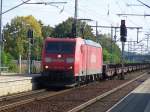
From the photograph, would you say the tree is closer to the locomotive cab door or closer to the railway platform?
the locomotive cab door

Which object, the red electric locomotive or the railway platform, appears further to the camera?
the red electric locomotive

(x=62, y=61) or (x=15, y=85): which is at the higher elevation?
(x=62, y=61)

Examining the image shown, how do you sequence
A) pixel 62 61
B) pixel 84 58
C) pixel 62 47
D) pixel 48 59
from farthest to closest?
pixel 84 58 → pixel 62 47 → pixel 48 59 → pixel 62 61

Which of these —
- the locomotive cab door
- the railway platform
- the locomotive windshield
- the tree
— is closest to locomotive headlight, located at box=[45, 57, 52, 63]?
the locomotive windshield

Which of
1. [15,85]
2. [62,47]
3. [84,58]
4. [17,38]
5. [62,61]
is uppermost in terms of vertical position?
[17,38]

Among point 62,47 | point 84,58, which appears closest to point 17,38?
point 84,58

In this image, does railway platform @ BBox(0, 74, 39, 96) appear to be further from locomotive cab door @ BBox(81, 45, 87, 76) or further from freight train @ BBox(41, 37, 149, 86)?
locomotive cab door @ BBox(81, 45, 87, 76)

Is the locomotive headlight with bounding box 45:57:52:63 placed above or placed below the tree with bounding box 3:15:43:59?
below

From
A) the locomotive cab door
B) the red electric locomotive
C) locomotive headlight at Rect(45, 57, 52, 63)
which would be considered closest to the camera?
the red electric locomotive

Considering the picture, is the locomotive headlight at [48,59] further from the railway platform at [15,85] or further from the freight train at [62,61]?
the railway platform at [15,85]

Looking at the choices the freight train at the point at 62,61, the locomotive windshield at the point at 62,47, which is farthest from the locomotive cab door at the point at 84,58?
the locomotive windshield at the point at 62,47

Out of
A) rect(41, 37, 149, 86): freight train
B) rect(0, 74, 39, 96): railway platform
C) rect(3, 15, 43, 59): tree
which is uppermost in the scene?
rect(3, 15, 43, 59): tree

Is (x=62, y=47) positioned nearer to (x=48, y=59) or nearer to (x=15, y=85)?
(x=48, y=59)

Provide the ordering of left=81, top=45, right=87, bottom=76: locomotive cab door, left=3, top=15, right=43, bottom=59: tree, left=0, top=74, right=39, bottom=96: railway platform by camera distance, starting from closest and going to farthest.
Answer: left=0, top=74, right=39, bottom=96: railway platform < left=81, top=45, right=87, bottom=76: locomotive cab door < left=3, top=15, right=43, bottom=59: tree
